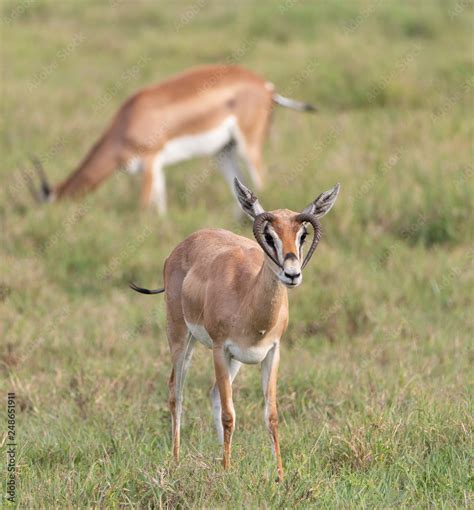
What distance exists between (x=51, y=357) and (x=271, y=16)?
1042cm

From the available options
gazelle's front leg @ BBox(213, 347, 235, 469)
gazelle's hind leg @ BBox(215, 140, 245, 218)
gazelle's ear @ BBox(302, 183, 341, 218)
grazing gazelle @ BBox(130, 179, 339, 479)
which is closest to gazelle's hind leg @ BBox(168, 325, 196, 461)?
grazing gazelle @ BBox(130, 179, 339, 479)

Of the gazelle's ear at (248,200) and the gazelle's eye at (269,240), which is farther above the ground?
the gazelle's ear at (248,200)

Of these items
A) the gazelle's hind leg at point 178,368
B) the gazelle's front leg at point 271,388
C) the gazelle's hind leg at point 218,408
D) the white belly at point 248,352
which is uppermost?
the white belly at point 248,352

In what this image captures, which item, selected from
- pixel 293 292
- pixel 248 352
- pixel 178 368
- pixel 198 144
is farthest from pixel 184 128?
pixel 248 352

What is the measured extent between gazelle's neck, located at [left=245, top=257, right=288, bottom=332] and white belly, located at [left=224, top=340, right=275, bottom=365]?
0.10 m

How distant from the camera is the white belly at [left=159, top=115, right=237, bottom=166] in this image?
948cm

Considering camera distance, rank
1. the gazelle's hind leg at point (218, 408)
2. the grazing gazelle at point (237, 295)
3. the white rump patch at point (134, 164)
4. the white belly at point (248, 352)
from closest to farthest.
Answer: the grazing gazelle at point (237, 295), the white belly at point (248, 352), the gazelle's hind leg at point (218, 408), the white rump patch at point (134, 164)

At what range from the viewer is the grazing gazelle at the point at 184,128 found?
9.29 m

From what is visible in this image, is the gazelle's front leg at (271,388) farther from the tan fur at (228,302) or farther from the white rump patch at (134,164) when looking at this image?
the white rump patch at (134,164)

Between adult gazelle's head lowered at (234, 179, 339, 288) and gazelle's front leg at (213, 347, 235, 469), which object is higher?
adult gazelle's head lowered at (234, 179, 339, 288)

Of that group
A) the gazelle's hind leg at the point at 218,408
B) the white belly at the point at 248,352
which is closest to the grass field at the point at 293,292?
the gazelle's hind leg at the point at 218,408

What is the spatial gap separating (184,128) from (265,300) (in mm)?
5906

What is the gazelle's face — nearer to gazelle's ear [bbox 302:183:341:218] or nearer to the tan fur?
the tan fur

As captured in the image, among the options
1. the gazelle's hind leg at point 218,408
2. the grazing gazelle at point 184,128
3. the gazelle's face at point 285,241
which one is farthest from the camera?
the grazing gazelle at point 184,128
